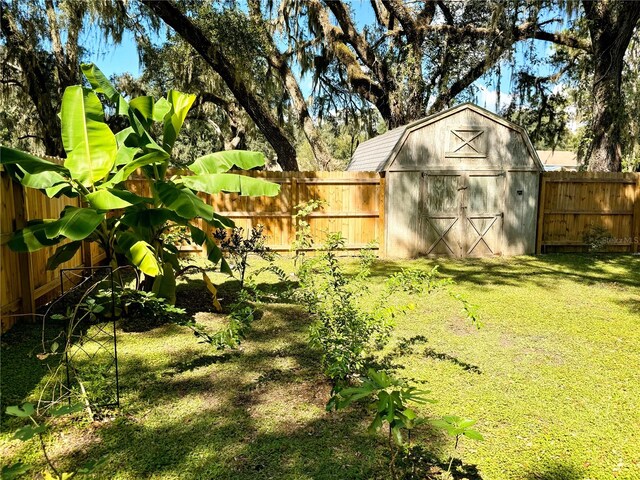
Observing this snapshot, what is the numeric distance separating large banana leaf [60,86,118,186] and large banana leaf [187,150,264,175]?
1.32m

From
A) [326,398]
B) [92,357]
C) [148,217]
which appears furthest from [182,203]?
[326,398]

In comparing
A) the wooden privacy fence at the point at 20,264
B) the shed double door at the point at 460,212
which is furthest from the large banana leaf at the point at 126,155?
the shed double door at the point at 460,212

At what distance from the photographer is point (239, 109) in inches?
664

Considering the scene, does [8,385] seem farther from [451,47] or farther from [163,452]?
[451,47]

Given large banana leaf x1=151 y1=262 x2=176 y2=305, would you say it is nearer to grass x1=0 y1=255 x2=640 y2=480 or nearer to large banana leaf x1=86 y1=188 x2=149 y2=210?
grass x1=0 y1=255 x2=640 y2=480

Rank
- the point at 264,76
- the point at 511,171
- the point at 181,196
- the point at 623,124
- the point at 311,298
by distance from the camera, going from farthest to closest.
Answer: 1. the point at 264,76
2. the point at 623,124
3. the point at 511,171
4. the point at 181,196
5. the point at 311,298

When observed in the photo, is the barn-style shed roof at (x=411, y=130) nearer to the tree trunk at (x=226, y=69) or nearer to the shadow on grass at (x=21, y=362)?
the tree trunk at (x=226, y=69)

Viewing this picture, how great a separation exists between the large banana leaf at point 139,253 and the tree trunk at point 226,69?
7958 millimetres

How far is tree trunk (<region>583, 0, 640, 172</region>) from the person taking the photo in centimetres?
1027

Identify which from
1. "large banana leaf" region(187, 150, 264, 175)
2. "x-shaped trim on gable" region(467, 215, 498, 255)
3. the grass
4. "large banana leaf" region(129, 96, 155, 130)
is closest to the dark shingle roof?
"x-shaped trim on gable" region(467, 215, 498, 255)

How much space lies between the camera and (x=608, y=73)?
35.5ft

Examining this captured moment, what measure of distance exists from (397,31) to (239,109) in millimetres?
6811

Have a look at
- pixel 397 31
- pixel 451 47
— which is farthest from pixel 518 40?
pixel 397 31

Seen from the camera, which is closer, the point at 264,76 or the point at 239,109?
the point at 264,76
